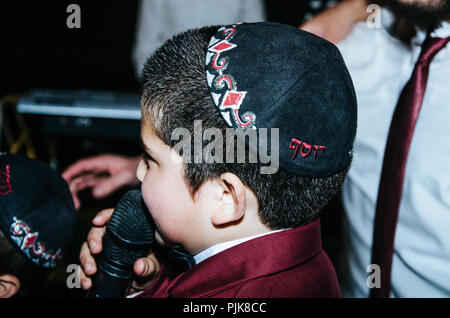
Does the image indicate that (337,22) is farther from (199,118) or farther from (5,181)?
(5,181)

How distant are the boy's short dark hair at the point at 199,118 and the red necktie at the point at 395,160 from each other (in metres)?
0.31

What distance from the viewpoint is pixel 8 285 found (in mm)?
1000

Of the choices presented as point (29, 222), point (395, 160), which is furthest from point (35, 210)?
point (395, 160)

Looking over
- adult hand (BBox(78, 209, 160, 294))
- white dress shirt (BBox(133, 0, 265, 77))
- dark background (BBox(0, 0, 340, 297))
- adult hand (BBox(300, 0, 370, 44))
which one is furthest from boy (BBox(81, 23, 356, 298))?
dark background (BBox(0, 0, 340, 297))

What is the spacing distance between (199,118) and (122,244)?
14.0 inches

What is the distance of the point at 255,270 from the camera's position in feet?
2.45

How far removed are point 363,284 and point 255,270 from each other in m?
0.63

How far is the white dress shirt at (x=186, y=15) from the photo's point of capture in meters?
2.44

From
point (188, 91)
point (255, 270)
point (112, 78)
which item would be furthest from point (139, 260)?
point (112, 78)

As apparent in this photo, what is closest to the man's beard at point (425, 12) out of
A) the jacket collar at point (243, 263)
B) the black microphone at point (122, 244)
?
the jacket collar at point (243, 263)

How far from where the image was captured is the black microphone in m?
0.81

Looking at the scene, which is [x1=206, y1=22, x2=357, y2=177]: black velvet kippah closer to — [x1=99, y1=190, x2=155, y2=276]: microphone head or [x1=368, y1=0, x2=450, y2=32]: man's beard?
[x1=99, y1=190, x2=155, y2=276]: microphone head

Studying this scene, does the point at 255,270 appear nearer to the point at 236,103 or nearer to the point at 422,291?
the point at 236,103

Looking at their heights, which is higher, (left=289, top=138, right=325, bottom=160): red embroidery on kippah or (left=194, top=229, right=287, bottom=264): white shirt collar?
(left=289, top=138, right=325, bottom=160): red embroidery on kippah
